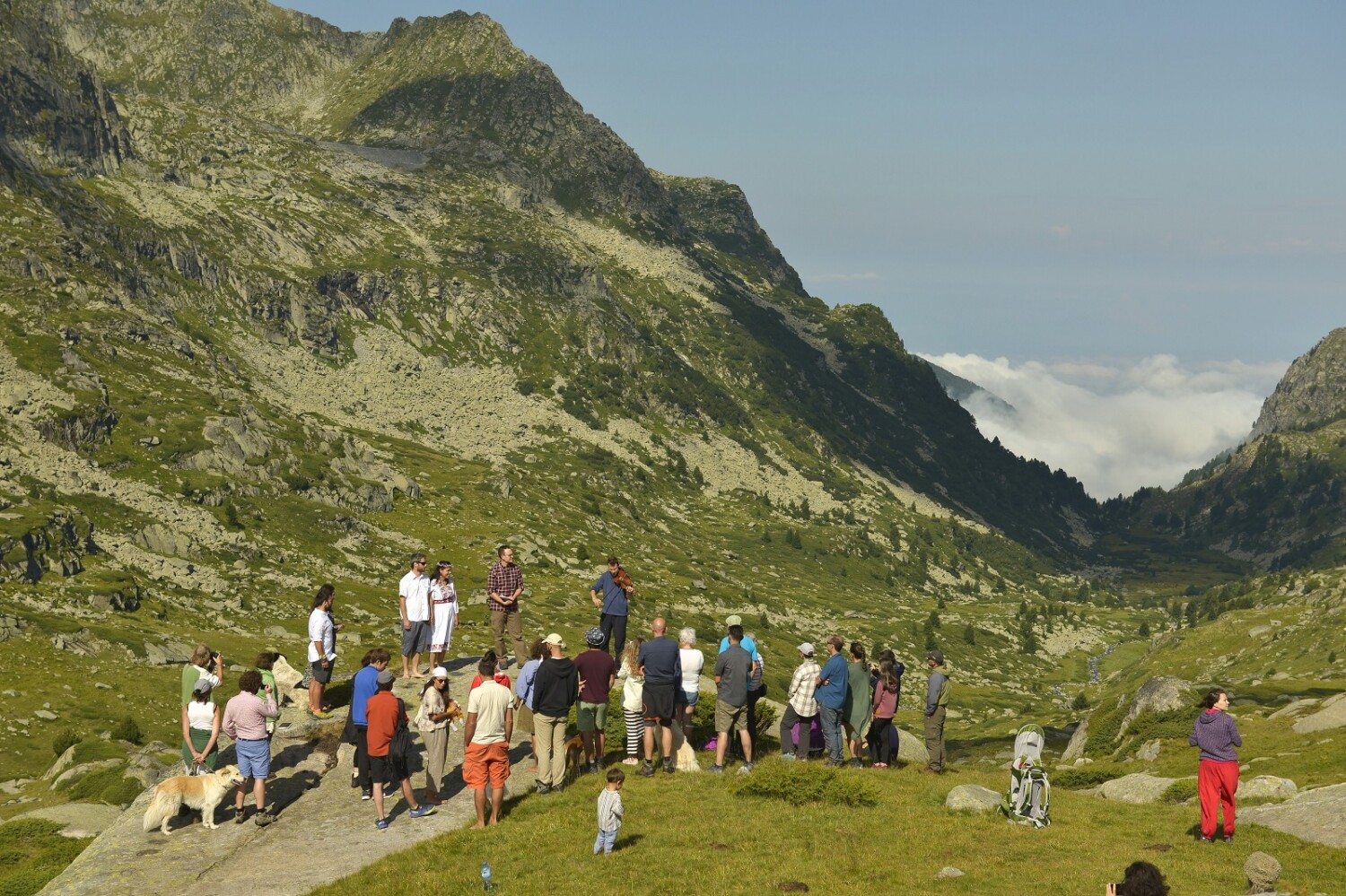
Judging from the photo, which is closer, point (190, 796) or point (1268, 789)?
point (190, 796)

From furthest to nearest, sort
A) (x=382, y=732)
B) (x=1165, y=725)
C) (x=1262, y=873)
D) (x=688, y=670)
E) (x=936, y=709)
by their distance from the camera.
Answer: (x=1165, y=725)
(x=936, y=709)
(x=688, y=670)
(x=382, y=732)
(x=1262, y=873)

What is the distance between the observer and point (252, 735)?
1045 inches

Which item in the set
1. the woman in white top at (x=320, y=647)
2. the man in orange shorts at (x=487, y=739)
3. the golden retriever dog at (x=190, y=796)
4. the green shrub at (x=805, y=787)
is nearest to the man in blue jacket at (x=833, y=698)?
the green shrub at (x=805, y=787)

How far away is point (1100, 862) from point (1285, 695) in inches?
3487

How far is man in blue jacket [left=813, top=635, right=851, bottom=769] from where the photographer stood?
105 feet

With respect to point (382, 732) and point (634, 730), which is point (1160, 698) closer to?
point (634, 730)

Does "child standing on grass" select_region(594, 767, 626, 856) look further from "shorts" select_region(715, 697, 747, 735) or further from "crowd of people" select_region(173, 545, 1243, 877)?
"shorts" select_region(715, 697, 747, 735)

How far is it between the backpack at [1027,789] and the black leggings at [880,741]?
5.36 m

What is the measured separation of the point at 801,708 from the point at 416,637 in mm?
14825

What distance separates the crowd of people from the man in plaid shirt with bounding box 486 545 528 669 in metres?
0.07

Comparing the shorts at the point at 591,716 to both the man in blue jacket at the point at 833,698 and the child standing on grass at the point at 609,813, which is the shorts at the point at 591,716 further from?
the man in blue jacket at the point at 833,698

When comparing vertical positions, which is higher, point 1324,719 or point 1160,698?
point 1324,719

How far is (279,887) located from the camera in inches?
931

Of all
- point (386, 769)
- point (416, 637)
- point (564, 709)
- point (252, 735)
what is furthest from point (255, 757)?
point (416, 637)
